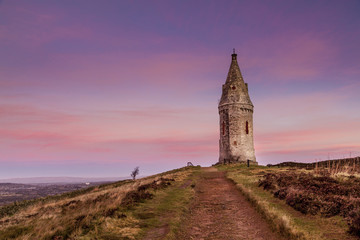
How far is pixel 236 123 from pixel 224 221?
129 ft

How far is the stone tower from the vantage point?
156 ft

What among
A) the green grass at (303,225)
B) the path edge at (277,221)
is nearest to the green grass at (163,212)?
the path edge at (277,221)

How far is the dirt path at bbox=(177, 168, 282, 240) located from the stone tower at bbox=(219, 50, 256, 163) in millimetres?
33856

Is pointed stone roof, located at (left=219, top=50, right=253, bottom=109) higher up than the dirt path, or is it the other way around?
pointed stone roof, located at (left=219, top=50, right=253, bottom=109)

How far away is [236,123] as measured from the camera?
48.1 meters

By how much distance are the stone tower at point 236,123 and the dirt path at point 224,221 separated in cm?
3386

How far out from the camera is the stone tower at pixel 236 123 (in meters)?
47.6

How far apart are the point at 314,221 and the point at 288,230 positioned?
1886 mm

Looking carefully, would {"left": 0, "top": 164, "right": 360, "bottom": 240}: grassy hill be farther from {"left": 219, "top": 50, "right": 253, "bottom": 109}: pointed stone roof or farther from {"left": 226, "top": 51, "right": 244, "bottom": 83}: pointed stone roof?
{"left": 226, "top": 51, "right": 244, "bottom": 83}: pointed stone roof

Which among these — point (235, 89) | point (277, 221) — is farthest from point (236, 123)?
point (277, 221)

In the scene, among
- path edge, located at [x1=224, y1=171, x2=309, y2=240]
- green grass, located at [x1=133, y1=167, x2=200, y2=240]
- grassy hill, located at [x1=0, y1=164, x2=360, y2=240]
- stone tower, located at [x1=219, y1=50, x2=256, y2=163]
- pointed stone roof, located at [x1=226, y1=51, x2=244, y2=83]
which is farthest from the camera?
pointed stone roof, located at [x1=226, y1=51, x2=244, y2=83]

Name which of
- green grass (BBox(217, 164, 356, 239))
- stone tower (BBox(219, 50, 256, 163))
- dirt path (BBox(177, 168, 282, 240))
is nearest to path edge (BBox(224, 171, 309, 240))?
green grass (BBox(217, 164, 356, 239))

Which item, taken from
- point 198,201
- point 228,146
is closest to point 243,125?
point 228,146

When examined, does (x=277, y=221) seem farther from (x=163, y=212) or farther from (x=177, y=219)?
(x=163, y=212)
